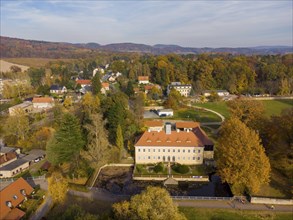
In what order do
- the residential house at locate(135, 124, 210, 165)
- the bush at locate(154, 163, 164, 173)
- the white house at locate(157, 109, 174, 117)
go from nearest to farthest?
the bush at locate(154, 163, 164, 173), the residential house at locate(135, 124, 210, 165), the white house at locate(157, 109, 174, 117)

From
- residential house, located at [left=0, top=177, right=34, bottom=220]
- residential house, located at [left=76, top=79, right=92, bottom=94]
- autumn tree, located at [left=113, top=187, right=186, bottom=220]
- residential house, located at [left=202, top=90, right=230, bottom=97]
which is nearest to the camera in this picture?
autumn tree, located at [left=113, top=187, right=186, bottom=220]

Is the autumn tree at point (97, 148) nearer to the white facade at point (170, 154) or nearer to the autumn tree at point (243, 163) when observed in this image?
the white facade at point (170, 154)

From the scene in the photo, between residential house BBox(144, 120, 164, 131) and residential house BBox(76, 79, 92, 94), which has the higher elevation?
residential house BBox(76, 79, 92, 94)

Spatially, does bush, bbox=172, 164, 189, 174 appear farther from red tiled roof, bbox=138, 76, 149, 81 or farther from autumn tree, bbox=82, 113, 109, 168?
red tiled roof, bbox=138, 76, 149, 81

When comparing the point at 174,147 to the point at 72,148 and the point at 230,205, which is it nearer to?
the point at 230,205

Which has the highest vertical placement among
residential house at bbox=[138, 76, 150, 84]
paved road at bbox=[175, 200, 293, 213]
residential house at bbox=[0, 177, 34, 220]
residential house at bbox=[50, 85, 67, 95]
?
residential house at bbox=[138, 76, 150, 84]

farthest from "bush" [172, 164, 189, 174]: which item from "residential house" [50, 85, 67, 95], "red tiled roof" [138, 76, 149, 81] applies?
"red tiled roof" [138, 76, 149, 81]
